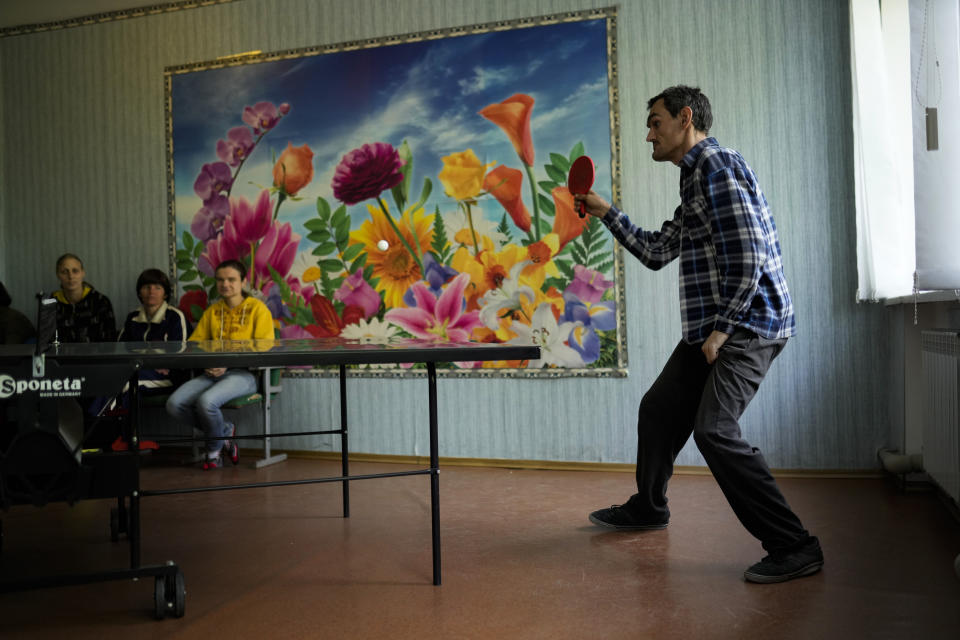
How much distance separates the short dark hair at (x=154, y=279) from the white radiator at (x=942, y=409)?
4.09 meters

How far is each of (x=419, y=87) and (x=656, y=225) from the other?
1.58 metres

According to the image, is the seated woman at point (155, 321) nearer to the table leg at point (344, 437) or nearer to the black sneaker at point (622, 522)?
the table leg at point (344, 437)

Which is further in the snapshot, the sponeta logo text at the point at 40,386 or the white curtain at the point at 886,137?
the white curtain at the point at 886,137

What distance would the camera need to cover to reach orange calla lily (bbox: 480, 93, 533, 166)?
4434mm

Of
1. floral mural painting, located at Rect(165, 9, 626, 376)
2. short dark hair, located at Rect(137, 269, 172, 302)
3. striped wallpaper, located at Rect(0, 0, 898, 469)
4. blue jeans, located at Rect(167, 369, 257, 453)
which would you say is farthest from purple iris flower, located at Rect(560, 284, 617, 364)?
short dark hair, located at Rect(137, 269, 172, 302)

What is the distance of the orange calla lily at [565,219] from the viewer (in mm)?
4363

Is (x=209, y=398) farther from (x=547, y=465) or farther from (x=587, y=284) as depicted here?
(x=587, y=284)

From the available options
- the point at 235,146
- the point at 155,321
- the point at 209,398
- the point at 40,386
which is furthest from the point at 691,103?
the point at 155,321

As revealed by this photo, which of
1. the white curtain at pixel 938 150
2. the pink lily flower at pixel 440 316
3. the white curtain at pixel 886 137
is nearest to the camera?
the white curtain at pixel 938 150

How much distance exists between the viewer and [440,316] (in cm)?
461

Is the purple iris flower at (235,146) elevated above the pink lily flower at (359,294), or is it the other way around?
the purple iris flower at (235,146)

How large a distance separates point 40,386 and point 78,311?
3393 mm

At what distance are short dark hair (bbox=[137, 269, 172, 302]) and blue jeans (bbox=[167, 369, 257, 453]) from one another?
66 cm

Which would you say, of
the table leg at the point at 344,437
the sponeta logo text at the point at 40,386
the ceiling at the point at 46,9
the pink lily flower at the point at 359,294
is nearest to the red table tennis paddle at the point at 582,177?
the table leg at the point at 344,437
